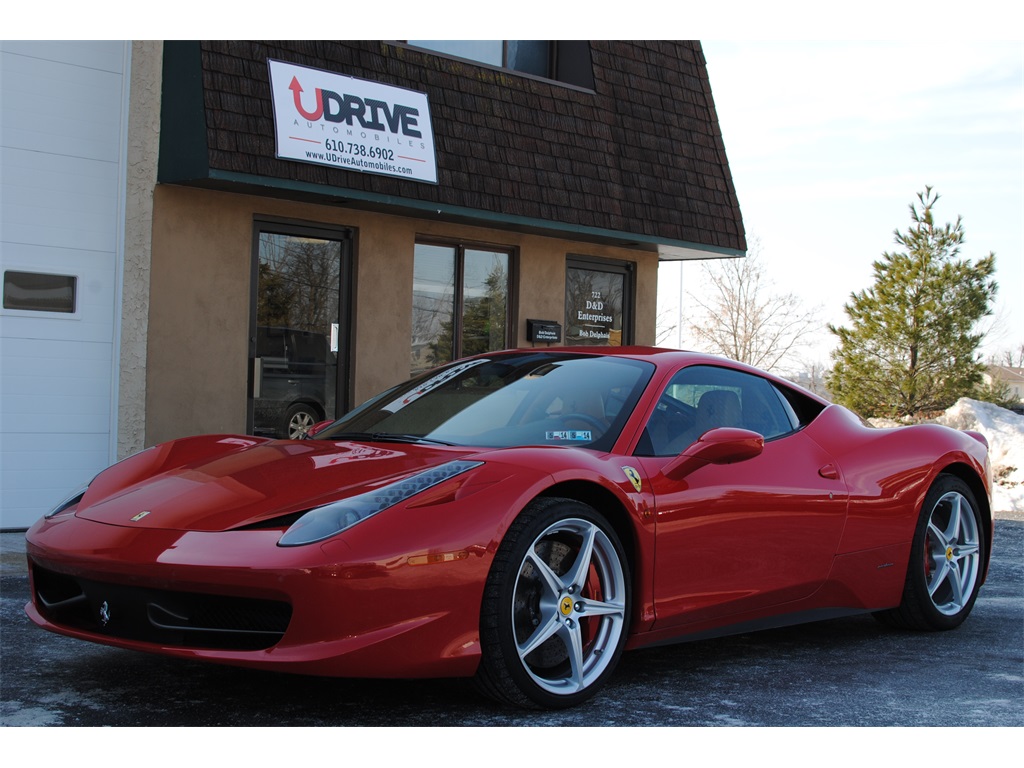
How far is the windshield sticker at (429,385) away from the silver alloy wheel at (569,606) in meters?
1.33

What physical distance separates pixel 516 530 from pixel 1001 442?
1535cm

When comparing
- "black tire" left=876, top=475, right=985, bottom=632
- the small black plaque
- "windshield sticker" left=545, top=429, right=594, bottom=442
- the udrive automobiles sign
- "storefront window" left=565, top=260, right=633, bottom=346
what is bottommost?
"black tire" left=876, top=475, right=985, bottom=632

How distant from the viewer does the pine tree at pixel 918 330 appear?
23109 millimetres

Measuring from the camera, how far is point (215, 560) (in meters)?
3.39

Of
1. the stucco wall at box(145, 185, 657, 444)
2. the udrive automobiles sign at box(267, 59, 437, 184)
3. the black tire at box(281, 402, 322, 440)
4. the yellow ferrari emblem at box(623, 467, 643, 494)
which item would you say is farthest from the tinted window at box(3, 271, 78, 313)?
the yellow ferrari emblem at box(623, 467, 643, 494)

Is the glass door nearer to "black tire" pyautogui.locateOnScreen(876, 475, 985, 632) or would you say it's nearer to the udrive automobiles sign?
the udrive automobiles sign

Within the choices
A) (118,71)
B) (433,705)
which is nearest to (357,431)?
(433,705)

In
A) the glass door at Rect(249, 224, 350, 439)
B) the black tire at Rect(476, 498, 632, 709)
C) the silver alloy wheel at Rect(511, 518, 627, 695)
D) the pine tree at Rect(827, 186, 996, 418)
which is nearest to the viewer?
the black tire at Rect(476, 498, 632, 709)

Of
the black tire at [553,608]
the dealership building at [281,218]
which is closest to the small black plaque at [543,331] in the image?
the dealership building at [281,218]

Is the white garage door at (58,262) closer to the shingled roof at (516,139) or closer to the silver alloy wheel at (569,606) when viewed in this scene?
the shingled roof at (516,139)

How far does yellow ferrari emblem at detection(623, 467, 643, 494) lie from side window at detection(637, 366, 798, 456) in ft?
0.56

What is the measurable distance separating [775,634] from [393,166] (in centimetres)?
543

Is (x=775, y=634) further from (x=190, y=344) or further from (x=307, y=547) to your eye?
(x=190, y=344)

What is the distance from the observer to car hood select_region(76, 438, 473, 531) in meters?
3.63
